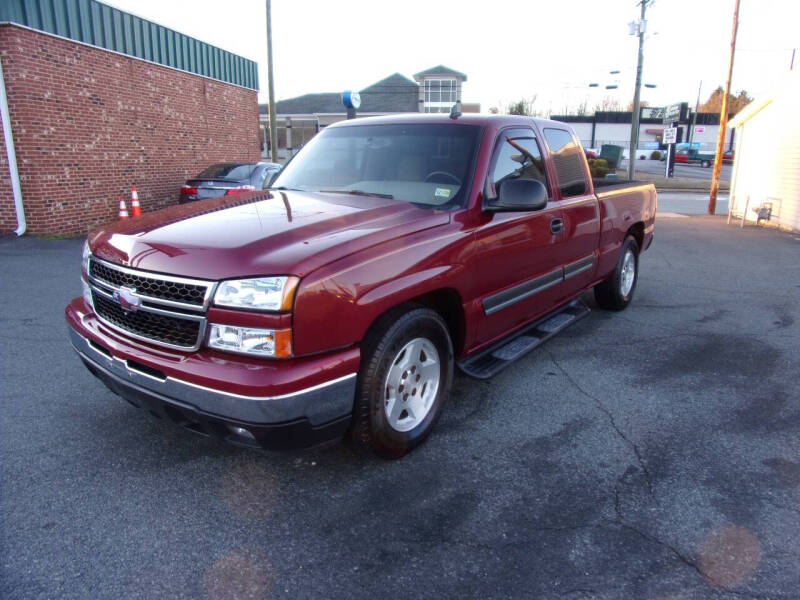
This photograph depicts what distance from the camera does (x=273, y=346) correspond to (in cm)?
248

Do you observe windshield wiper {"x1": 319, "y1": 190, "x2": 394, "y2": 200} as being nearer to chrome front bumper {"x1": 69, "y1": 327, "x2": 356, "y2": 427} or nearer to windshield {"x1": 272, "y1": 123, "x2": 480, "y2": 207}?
windshield {"x1": 272, "y1": 123, "x2": 480, "y2": 207}

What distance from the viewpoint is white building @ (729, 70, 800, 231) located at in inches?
527

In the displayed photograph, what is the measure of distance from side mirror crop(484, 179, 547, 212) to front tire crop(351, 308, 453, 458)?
834mm

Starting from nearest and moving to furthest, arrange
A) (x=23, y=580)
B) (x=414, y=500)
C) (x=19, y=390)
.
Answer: (x=23, y=580) → (x=414, y=500) → (x=19, y=390)

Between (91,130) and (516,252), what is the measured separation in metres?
11.0

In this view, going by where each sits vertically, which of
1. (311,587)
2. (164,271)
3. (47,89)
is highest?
(47,89)

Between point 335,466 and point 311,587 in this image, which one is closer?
point 311,587

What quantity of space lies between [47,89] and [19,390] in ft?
29.3

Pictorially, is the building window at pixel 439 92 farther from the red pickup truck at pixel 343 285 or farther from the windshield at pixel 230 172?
the red pickup truck at pixel 343 285

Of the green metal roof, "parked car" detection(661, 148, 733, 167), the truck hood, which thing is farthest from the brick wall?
"parked car" detection(661, 148, 733, 167)

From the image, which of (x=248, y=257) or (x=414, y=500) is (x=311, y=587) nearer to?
(x=414, y=500)

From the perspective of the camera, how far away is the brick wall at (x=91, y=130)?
10414mm

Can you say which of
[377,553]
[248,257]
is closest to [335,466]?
[377,553]

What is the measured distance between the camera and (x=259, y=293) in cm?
248
